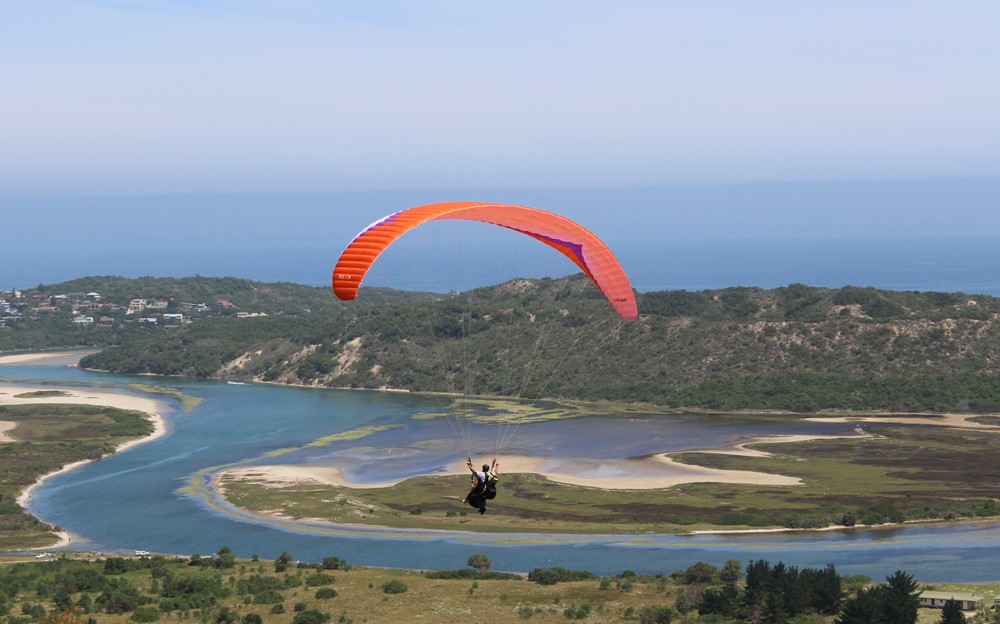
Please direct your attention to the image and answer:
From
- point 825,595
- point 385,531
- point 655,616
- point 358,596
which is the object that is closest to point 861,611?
point 825,595

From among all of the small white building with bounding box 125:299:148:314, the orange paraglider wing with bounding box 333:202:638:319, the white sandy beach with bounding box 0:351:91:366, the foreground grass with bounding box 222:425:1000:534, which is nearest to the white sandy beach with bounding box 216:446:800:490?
the foreground grass with bounding box 222:425:1000:534

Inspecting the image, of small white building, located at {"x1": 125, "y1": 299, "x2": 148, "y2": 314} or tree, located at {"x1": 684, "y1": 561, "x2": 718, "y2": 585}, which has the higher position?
small white building, located at {"x1": 125, "y1": 299, "x2": 148, "y2": 314}

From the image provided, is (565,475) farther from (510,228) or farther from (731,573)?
(510,228)

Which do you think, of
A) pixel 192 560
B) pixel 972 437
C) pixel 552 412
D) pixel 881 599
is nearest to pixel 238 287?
pixel 552 412

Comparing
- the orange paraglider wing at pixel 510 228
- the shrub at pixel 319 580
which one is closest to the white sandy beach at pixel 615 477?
the shrub at pixel 319 580

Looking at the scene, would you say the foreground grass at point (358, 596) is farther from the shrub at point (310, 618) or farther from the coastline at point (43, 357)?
the coastline at point (43, 357)

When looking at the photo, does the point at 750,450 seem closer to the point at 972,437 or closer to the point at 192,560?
the point at 972,437

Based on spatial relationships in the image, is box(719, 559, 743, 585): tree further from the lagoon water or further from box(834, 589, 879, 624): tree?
box(834, 589, 879, 624): tree
